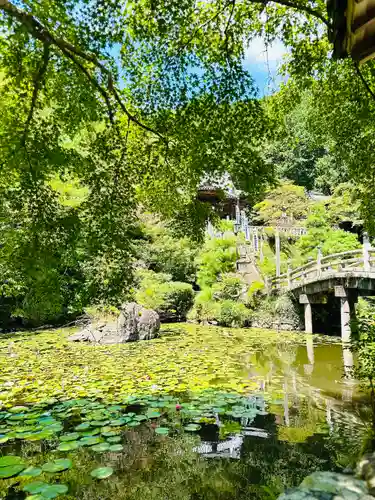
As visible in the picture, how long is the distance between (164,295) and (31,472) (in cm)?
1246

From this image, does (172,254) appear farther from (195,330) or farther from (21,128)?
(21,128)

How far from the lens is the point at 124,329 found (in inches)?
460

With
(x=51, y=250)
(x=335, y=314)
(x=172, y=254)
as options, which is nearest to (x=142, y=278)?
(x=172, y=254)

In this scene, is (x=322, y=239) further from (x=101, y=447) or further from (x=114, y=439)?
(x=101, y=447)

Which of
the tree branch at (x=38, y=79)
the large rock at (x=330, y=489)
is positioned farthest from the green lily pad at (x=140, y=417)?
the tree branch at (x=38, y=79)

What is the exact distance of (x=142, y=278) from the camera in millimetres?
16312

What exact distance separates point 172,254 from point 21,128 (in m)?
13.4

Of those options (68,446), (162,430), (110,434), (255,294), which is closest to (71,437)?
(68,446)

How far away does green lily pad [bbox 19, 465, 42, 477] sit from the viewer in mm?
3520

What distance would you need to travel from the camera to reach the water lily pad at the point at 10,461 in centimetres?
367

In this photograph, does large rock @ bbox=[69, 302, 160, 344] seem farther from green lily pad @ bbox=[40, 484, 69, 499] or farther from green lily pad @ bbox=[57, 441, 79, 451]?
green lily pad @ bbox=[40, 484, 69, 499]

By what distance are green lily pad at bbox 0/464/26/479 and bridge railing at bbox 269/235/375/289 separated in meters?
9.85

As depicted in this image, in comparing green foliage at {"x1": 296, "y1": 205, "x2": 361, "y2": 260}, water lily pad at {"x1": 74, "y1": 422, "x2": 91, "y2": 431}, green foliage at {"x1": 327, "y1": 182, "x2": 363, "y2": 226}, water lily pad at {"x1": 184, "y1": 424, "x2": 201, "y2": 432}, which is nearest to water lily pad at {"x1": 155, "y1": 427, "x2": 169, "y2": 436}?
water lily pad at {"x1": 184, "y1": 424, "x2": 201, "y2": 432}

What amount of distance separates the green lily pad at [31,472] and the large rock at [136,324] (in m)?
7.84
